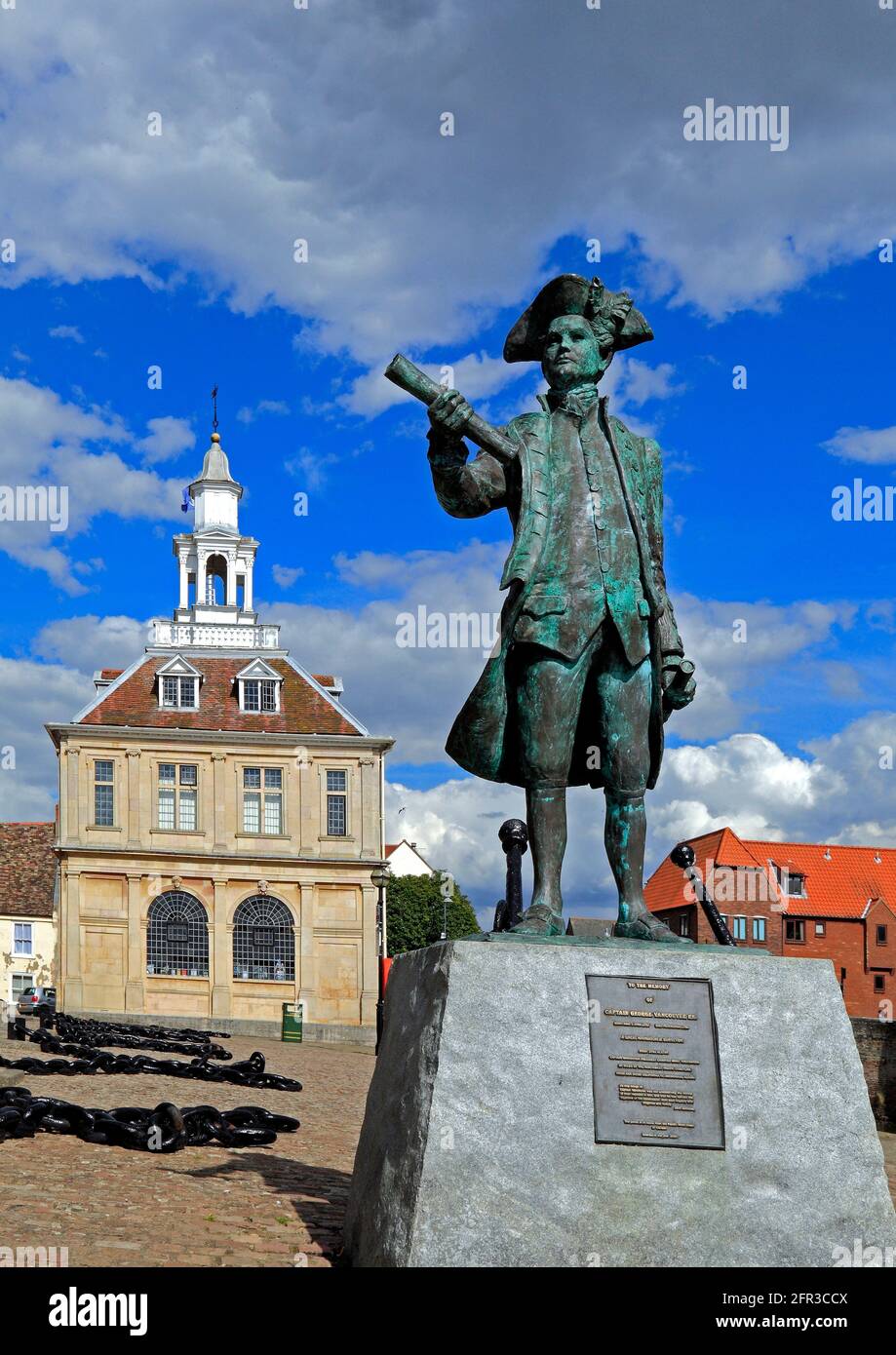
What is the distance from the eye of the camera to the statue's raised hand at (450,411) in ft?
18.8

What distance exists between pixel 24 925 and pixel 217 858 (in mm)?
16444

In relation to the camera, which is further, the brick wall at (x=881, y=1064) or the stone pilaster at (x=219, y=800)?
the stone pilaster at (x=219, y=800)

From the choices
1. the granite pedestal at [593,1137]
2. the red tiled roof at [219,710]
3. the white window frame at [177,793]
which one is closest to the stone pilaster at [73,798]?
the red tiled roof at [219,710]

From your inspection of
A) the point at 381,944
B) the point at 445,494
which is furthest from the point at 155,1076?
the point at 381,944

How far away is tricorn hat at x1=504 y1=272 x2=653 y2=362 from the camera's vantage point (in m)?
6.10

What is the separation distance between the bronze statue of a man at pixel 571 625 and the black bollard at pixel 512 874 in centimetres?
59

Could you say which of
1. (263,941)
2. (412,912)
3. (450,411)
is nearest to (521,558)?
(450,411)

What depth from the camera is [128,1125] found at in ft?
25.5

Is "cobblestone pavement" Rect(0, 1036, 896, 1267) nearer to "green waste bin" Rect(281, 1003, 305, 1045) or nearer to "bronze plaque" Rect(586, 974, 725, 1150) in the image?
"bronze plaque" Rect(586, 974, 725, 1150)

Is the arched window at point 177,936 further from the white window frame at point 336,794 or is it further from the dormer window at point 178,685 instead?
the dormer window at point 178,685

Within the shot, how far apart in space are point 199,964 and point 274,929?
2.38m

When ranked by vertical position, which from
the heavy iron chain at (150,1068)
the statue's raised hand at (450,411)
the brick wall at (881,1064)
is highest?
the statue's raised hand at (450,411)
